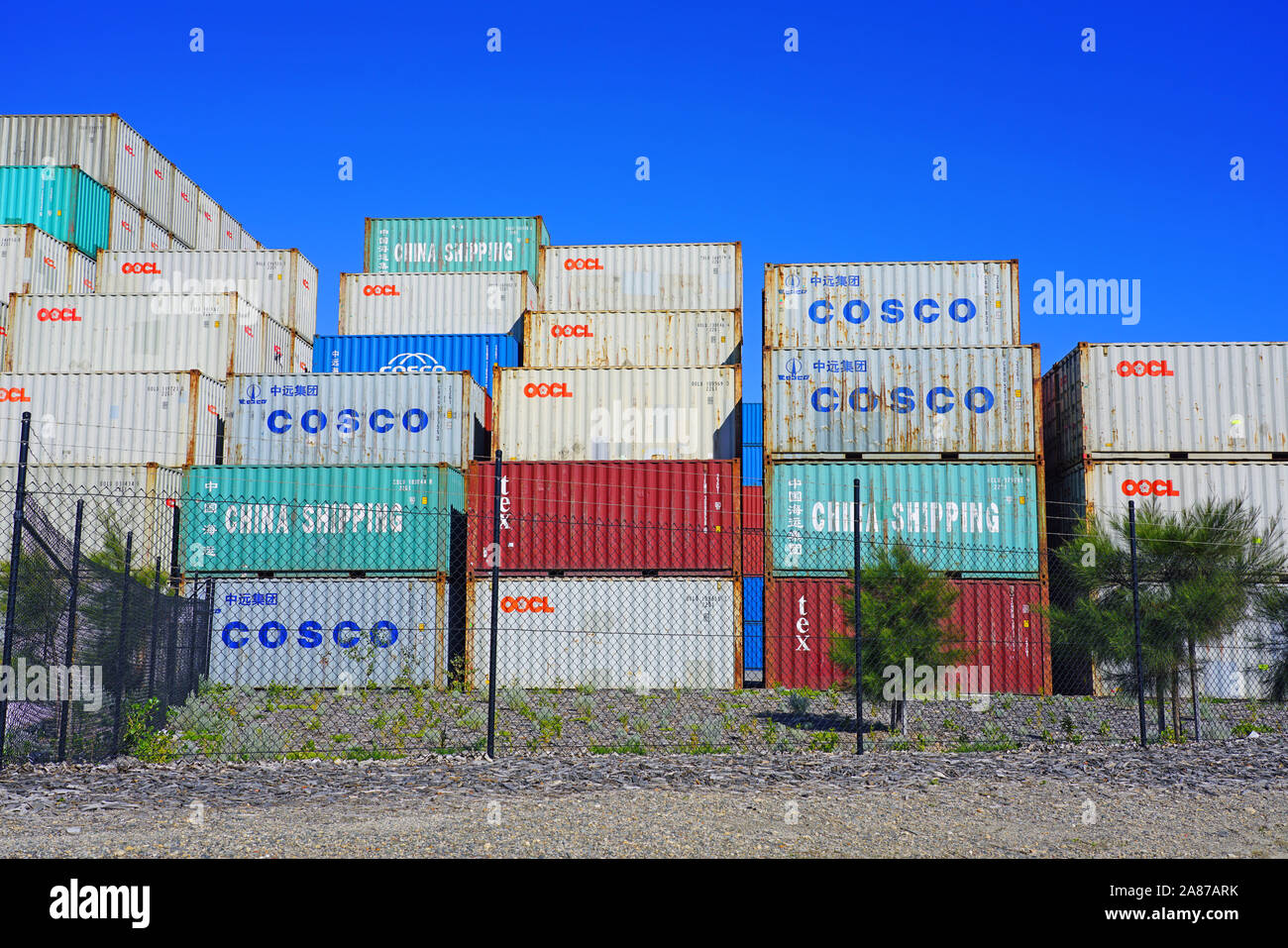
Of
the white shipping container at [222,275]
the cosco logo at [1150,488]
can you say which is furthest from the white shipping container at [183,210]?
the cosco logo at [1150,488]

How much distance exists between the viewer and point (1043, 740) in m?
11.8

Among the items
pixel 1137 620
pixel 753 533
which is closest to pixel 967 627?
pixel 753 533

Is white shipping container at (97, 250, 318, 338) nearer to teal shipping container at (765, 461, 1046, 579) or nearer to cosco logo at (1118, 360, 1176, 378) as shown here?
teal shipping container at (765, 461, 1046, 579)

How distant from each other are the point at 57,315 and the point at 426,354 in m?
8.39

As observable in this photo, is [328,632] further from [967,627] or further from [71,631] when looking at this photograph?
[967,627]

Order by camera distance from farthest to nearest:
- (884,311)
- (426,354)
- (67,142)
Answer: (67,142)
(426,354)
(884,311)

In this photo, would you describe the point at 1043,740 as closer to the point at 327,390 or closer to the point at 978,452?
the point at 978,452

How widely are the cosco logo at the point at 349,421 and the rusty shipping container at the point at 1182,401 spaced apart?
1312 cm

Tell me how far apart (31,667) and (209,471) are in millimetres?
10819

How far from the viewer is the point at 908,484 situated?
19094 millimetres

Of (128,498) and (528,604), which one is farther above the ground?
(128,498)

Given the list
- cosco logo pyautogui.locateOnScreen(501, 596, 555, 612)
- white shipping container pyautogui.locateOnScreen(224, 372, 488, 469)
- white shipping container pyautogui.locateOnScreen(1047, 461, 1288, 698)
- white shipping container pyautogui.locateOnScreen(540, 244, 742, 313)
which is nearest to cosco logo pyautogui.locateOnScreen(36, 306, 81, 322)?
white shipping container pyautogui.locateOnScreen(224, 372, 488, 469)

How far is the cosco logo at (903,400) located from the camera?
19.3m
